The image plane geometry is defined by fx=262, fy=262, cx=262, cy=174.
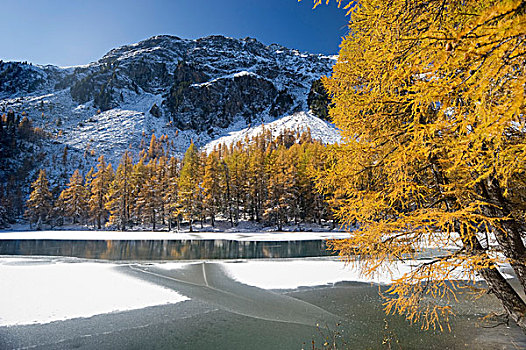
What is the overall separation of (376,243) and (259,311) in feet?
→ 18.9

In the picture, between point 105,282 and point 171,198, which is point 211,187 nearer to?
point 171,198

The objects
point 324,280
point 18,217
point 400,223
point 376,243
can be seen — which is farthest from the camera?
point 18,217

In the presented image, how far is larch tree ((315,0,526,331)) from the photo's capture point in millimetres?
1985

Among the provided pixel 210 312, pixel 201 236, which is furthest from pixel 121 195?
pixel 210 312

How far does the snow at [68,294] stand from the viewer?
837 centimetres

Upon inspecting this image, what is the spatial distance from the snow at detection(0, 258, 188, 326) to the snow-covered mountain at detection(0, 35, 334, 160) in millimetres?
99741

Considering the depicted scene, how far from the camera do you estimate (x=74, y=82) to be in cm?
16312

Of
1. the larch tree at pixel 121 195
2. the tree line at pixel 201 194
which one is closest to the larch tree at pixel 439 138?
the tree line at pixel 201 194

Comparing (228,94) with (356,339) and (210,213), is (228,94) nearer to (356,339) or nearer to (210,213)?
(210,213)

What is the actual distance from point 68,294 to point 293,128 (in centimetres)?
11425

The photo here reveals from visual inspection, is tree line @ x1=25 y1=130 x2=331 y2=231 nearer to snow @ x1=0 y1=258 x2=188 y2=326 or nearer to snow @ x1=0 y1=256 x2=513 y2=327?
snow @ x1=0 y1=256 x2=513 y2=327

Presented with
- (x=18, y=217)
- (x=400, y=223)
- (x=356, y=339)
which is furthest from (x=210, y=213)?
(x=18, y=217)

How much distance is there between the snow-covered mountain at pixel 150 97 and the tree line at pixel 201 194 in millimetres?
57873

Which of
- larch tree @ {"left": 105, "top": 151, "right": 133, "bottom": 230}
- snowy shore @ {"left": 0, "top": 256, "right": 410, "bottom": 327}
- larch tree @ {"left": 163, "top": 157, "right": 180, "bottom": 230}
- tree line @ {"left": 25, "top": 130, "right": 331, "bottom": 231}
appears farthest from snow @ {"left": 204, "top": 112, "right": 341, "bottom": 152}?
snowy shore @ {"left": 0, "top": 256, "right": 410, "bottom": 327}
